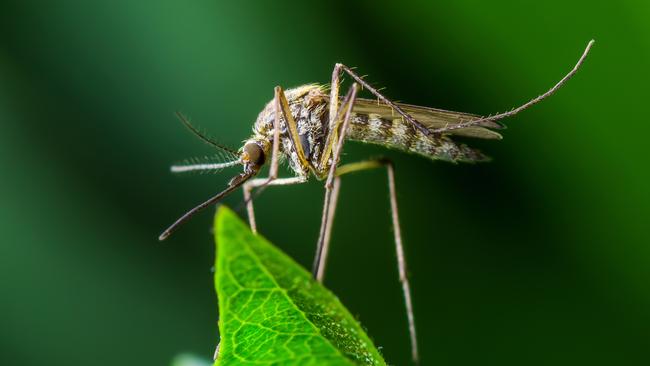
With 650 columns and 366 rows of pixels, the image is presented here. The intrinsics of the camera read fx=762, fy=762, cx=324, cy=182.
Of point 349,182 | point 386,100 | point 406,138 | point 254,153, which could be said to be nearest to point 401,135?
point 406,138

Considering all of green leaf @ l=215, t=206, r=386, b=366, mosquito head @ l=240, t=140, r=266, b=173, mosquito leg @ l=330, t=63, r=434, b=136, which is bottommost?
green leaf @ l=215, t=206, r=386, b=366

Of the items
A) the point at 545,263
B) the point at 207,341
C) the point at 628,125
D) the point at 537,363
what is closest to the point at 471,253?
the point at 545,263

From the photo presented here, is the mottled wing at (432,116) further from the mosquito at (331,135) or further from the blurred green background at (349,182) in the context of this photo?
the blurred green background at (349,182)

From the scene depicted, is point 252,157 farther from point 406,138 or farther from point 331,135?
point 406,138

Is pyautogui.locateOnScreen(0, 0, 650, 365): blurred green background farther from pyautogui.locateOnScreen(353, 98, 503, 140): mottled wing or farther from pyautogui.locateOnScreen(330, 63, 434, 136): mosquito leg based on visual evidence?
pyautogui.locateOnScreen(330, 63, 434, 136): mosquito leg

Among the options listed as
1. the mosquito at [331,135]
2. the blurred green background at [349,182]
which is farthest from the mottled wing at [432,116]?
the blurred green background at [349,182]

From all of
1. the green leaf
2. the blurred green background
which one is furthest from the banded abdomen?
the green leaf

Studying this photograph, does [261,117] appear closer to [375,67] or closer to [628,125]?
[375,67]
